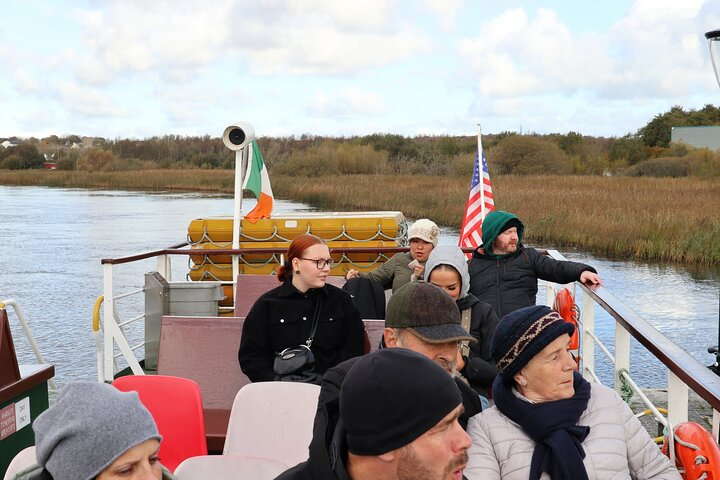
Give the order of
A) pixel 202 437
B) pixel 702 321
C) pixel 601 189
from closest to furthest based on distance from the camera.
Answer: pixel 202 437 → pixel 702 321 → pixel 601 189

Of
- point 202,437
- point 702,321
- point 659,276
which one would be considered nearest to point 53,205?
point 659,276

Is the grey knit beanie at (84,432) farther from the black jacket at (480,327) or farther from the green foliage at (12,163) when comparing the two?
the green foliage at (12,163)

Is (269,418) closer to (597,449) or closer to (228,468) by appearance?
(228,468)

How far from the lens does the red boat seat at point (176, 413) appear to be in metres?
3.58

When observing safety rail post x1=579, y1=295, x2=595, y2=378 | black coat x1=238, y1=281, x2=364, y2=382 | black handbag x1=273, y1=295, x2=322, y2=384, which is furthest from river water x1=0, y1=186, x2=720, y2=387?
black handbag x1=273, y1=295, x2=322, y2=384

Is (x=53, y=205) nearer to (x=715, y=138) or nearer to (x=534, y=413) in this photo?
(x=715, y=138)

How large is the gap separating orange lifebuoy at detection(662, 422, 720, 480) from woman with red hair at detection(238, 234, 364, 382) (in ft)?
6.86

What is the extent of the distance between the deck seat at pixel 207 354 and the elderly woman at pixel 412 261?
3.42 ft

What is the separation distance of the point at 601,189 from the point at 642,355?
81.1ft

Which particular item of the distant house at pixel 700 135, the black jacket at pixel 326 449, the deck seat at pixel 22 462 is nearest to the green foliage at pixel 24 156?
the distant house at pixel 700 135

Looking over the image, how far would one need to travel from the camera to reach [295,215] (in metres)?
9.44

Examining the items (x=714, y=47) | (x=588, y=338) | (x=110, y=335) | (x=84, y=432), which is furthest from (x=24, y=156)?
(x=84, y=432)

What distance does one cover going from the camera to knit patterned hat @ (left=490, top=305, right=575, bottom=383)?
2871mm

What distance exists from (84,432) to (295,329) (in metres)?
2.51
